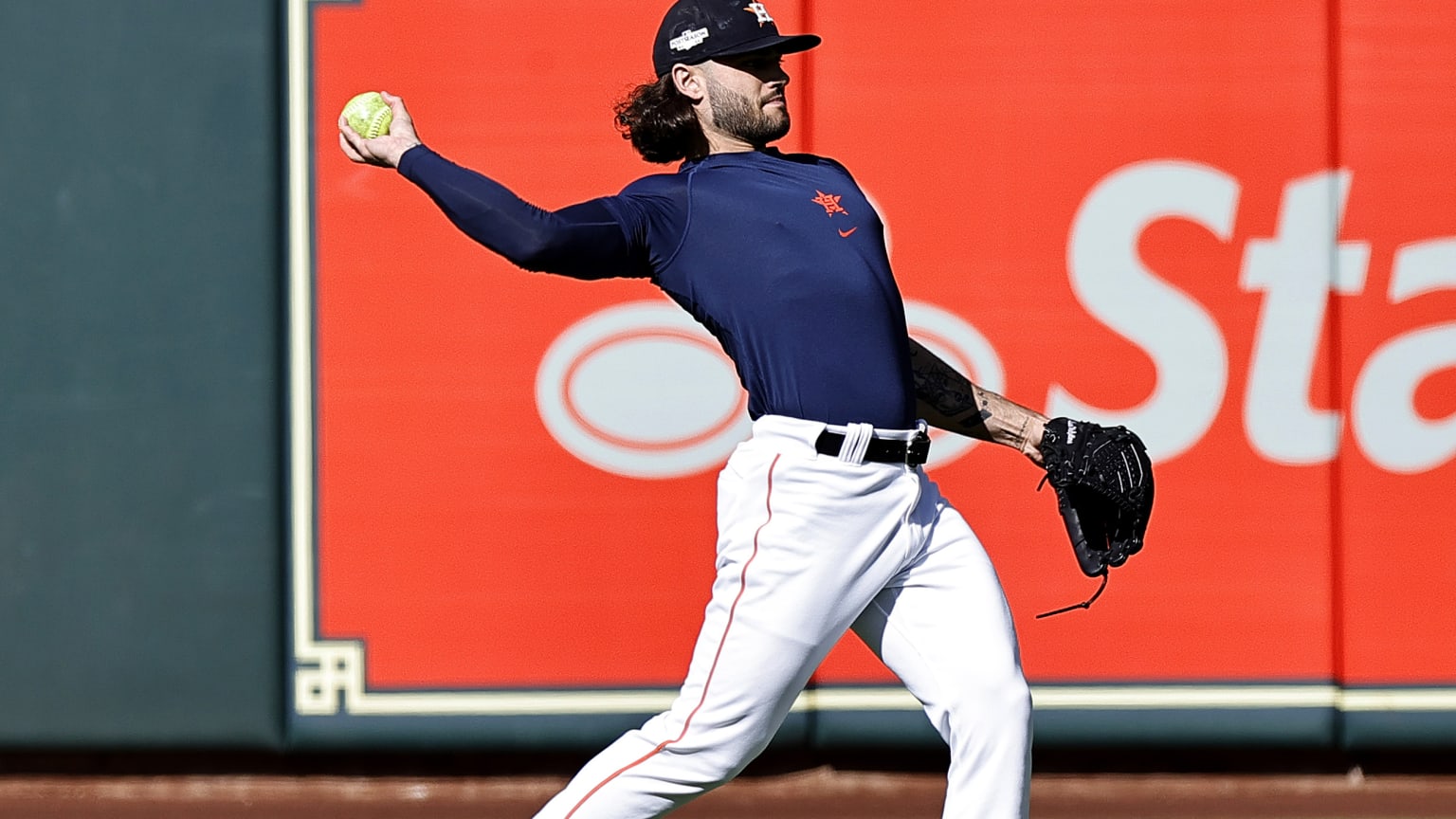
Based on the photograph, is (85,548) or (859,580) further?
(85,548)

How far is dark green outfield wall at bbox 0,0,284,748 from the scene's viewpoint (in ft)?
12.9

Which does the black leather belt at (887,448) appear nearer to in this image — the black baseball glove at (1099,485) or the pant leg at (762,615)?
the pant leg at (762,615)

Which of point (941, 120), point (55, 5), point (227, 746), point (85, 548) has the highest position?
point (55, 5)

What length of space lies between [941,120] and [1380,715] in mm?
1792

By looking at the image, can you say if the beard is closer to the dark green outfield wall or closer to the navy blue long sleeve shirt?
the navy blue long sleeve shirt

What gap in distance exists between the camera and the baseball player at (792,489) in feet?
8.09

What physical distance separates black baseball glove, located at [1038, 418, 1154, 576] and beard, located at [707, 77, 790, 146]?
0.69 metres

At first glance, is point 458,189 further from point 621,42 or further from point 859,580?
point 621,42

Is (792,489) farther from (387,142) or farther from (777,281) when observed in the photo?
(387,142)

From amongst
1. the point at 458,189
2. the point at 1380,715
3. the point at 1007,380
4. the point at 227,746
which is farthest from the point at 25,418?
the point at 1380,715

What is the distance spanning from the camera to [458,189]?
2.37 metres

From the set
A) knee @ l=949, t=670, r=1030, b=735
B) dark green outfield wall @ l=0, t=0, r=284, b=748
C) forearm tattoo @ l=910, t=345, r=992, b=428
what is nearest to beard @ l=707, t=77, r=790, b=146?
forearm tattoo @ l=910, t=345, r=992, b=428

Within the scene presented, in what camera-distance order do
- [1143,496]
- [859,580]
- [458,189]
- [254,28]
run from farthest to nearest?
1. [254,28]
2. [1143,496]
3. [859,580]
4. [458,189]

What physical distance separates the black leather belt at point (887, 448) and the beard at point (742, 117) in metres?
0.54
